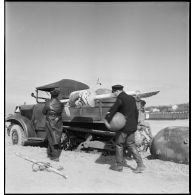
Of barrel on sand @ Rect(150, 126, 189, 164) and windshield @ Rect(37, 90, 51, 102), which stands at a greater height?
windshield @ Rect(37, 90, 51, 102)

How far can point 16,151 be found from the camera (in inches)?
297

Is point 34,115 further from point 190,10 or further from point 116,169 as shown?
point 190,10

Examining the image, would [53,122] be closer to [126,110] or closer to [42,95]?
[126,110]

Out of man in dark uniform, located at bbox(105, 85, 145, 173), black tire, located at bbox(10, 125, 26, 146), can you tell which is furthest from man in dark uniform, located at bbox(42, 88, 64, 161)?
black tire, located at bbox(10, 125, 26, 146)

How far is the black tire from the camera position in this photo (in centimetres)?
884

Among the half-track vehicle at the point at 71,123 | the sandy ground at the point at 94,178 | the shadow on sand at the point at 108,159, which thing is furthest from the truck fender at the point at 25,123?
the shadow on sand at the point at 108,159

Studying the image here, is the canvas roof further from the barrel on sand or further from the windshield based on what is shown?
the barrel on sand

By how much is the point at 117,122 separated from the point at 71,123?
295 cm

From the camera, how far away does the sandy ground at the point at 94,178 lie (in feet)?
15.2

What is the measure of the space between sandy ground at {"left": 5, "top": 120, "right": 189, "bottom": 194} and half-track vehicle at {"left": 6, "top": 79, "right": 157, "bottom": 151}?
0.89 m

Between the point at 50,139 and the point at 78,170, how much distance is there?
1.34 meters

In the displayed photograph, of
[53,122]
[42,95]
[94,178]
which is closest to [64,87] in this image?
[42,95]

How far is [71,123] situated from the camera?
27.2 feet
